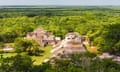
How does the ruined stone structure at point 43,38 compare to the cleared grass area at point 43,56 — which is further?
the ruined stone structure at point 43,38

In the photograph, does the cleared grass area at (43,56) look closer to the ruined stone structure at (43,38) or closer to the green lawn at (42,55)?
the green lawn at (42,55)

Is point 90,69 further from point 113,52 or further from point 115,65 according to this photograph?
point 113,52

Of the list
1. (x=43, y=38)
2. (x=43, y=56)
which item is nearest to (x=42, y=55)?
(x=43, y=56)

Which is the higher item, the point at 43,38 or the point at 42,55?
the point at 43,38

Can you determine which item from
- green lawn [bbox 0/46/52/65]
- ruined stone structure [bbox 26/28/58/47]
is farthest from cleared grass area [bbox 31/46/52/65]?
ruined stone structure [bbox 26/28/58/47]

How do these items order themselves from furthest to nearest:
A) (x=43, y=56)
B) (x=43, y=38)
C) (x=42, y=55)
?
1. (x=43, y=38)
2. (x=42, y=55)
3. (x=43, y=56)

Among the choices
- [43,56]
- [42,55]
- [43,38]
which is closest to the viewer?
[43,56]

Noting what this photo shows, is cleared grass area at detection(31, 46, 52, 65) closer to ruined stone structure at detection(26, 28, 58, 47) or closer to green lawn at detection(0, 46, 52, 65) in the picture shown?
green lawn at detection(0, 46, 52, 65)

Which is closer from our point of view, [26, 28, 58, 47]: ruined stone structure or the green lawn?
the green lawn

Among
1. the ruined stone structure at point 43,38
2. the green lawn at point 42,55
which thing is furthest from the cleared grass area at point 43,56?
the ruined stone structure at point 43,38

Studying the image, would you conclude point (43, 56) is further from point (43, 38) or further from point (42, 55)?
point (43, 38)

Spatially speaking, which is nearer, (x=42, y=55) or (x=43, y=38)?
(x=42, y=55)
